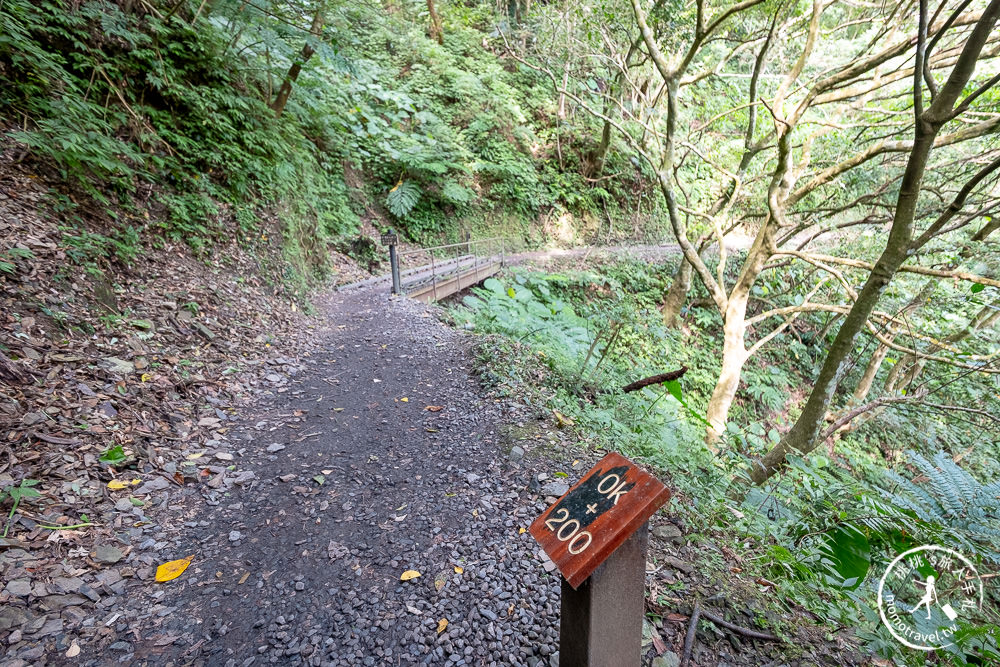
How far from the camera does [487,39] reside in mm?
16828

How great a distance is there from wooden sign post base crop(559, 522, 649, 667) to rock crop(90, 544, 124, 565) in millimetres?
2742

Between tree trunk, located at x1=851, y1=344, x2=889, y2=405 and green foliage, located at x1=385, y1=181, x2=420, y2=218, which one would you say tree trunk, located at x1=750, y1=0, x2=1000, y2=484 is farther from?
green foliage, located at x1=385, y1=181, x2=420, y2=218

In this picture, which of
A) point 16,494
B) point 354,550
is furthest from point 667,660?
point 16,494

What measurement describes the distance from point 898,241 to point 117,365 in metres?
7.29

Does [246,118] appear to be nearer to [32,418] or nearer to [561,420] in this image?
[32,418]

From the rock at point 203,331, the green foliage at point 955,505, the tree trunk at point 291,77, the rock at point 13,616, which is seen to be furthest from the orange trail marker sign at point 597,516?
the tree trunk at point 291,77

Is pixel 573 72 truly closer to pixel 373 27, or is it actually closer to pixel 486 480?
pixel 373 27

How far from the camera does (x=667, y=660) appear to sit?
1938mm

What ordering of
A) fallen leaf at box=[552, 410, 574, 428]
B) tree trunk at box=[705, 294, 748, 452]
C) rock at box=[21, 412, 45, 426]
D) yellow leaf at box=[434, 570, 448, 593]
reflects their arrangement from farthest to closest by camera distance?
1. tree trunk at box=[705, 294, 748, 452]
2. fallen leaf at box=[552, 410, 574, 428]
3. rock at box=[21, 412, 45, 426]
4. yellow leaf at box=[434, 570, 448, 593]

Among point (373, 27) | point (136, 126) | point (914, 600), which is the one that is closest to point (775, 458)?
point (914, 600)

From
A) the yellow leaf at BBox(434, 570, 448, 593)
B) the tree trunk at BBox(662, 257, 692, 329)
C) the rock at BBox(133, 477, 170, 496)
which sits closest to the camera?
the yellow leaf at BBox(434, 570, 448, 593)

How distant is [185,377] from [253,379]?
712 millimetres

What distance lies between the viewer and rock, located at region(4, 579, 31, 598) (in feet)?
6.60

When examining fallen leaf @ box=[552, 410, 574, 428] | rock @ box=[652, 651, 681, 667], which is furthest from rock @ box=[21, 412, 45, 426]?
rock @ box=[652, 651, 681, 667]
